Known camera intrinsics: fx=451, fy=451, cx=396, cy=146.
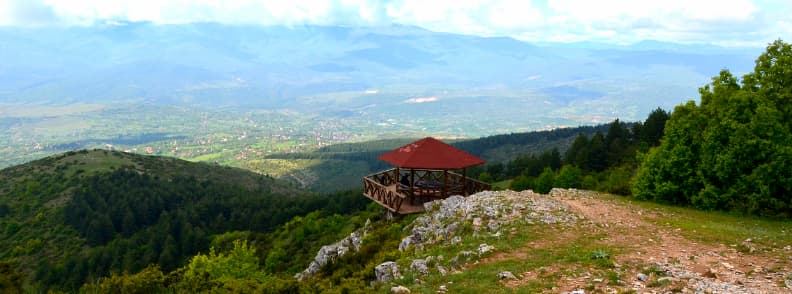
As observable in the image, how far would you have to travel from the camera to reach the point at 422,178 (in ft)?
105

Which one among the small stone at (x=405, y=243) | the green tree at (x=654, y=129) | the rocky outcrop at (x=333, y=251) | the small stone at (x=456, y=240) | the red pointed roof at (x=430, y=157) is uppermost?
the green tree at (x=654, y=129)

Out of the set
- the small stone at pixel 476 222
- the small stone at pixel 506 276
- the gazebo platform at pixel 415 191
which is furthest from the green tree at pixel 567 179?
the small stone at pixel 506 276

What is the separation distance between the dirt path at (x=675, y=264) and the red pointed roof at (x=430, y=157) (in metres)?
9.14

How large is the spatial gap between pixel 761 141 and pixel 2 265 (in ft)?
116

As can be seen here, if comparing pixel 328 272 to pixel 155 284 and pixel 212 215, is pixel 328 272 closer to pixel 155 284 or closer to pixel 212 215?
pixel 155 284

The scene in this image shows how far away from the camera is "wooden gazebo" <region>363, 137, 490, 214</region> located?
27.9 meters

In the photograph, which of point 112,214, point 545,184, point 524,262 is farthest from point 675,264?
point 112,214

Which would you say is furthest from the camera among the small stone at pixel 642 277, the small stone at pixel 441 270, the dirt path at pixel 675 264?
the small stone at pixel 441 270

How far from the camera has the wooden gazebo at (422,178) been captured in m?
27.9

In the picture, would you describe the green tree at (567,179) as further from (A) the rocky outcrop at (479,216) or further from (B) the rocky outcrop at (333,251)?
(B) the rocky outcrop at (333,251)

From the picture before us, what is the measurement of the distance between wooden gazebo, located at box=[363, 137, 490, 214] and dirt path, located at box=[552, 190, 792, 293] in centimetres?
954

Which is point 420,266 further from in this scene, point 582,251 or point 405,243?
point 582,251

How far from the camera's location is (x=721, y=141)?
82.9ft

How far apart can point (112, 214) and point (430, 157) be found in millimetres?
81605
